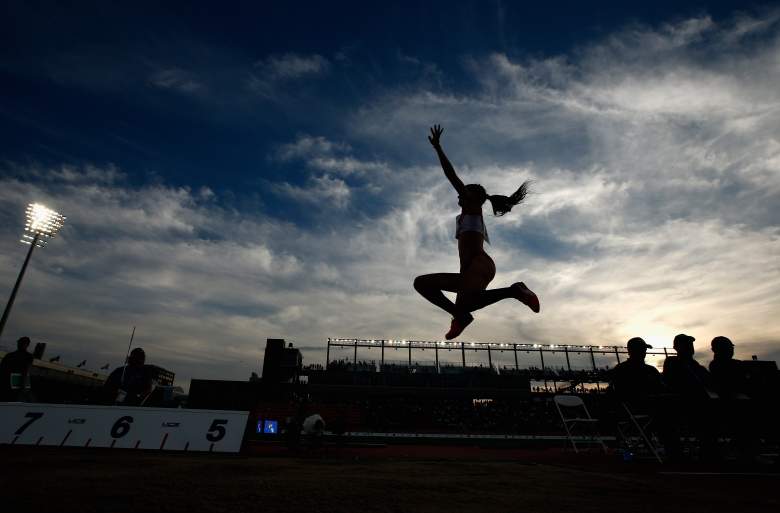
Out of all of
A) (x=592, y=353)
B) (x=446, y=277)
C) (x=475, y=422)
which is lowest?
(x=475, y=422)

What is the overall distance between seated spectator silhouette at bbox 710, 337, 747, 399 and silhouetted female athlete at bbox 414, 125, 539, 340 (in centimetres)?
318

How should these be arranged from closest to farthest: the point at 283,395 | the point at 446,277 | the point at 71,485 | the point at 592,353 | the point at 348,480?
the point at 71,485
the point at 348,480
the point at 446,277
the point at 283,395
the point at 592,353

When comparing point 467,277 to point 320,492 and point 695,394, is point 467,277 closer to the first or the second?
point 320,492

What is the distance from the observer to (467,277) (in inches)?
149

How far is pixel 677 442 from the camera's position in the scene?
5.73 m

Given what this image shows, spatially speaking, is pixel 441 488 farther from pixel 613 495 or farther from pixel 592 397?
pixel 592 397

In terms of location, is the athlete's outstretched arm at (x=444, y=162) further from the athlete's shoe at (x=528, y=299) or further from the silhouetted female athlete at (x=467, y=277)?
the athlete's shoe at (x=528, y=299)

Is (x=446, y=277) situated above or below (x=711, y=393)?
above

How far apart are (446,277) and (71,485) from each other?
3031 mm

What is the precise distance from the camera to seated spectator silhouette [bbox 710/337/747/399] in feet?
16.1

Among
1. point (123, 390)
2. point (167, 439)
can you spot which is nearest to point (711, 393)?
point (167, 439)

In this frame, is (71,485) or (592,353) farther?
(592,353)

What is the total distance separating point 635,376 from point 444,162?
4510 millimetres

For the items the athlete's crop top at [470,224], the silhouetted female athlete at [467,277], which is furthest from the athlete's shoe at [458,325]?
the athlete's crop top at [470,224]
